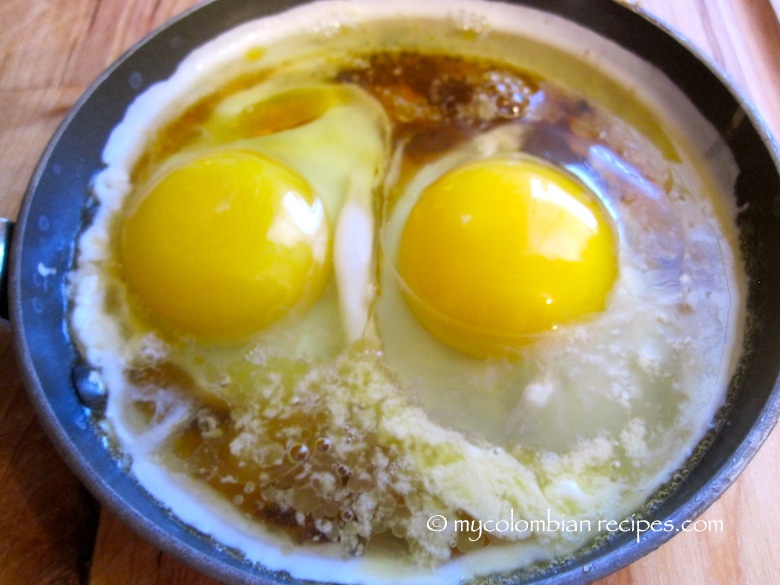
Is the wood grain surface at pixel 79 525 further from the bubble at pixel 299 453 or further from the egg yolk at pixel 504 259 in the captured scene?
the egg yolk at pixel 504 259

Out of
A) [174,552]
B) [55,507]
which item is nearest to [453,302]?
[174,552]

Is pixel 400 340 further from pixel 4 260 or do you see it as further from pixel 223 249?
pixel 4 260

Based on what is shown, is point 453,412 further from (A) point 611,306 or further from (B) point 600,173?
(B) point 600,173

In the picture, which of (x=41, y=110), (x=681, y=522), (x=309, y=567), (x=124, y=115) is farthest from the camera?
(x=41, y=110)

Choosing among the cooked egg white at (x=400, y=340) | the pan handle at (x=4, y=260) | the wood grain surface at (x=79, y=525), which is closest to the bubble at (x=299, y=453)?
the cooked egg white at (x=400, y=340)

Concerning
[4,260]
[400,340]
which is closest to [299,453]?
[400,340]

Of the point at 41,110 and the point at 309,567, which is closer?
the point at 309,567
